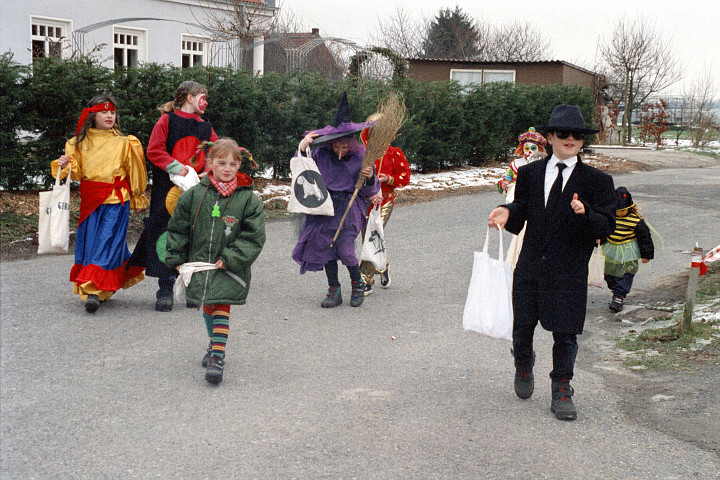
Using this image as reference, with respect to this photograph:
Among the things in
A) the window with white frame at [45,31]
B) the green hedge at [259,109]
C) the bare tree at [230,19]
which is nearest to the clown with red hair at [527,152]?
the green hedge at [259,109]

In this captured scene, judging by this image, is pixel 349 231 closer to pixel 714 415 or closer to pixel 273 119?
pixel 714 415

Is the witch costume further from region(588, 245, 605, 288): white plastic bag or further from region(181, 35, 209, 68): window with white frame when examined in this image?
region(181, 35, 209, 68): window with white frame

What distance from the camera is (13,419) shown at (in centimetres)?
442

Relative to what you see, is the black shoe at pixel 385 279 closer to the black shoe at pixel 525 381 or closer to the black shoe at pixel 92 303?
the black shoe at pixel 92 303

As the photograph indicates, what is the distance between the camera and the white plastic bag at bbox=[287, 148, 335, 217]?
6984 mm

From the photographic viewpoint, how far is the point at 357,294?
7.39 meters

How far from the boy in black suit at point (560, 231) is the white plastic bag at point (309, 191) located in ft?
8.40

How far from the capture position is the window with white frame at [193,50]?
27.5 metres

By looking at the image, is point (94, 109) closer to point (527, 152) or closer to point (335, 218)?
point (335, 218)

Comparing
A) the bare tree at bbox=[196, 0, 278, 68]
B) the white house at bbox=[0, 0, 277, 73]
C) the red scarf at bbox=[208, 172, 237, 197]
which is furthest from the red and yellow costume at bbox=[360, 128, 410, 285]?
the bare tree at bbox=[196, 0, 278, 68]

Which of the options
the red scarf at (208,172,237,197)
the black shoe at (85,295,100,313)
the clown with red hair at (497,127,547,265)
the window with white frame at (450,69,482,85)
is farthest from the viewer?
the window with white frame at (450,69,482,85)

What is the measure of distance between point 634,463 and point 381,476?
4.25ft

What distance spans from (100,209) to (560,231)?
408 centimetres

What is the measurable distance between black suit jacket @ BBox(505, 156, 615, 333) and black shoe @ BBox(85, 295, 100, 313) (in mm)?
3720
